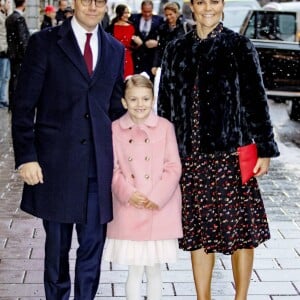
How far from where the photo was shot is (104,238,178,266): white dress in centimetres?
456

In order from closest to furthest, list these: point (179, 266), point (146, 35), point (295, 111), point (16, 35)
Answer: point (179, 266)
point (16, 35)
point (295, 111)
point (146, 35)

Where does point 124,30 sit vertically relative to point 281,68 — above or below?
above

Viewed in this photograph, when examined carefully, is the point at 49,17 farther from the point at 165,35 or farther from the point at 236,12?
the point at 236,12

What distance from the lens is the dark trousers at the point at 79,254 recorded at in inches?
180

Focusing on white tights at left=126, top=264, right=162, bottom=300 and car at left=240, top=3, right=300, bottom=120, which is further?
car at left=240, top=3, right=300, bottom=120

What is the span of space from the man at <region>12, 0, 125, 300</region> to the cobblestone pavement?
80 centimetres

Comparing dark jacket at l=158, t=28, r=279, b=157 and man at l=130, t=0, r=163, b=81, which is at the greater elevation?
dark jacket at l=158, t=28, r=279, b=157

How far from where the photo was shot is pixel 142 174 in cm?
456

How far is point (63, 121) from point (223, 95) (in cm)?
86

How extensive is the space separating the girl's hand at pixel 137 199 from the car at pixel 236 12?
627 inches

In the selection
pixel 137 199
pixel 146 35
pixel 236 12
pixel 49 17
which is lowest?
pixel 236 12

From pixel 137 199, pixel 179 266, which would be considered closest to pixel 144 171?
pixel 137 199

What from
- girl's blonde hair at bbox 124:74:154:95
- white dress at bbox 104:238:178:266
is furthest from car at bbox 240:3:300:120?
white dress at bbox 104:238:178:266

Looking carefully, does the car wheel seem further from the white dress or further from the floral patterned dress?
the white dress
